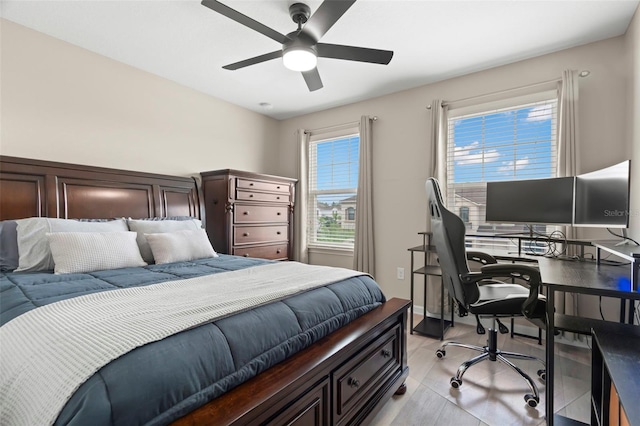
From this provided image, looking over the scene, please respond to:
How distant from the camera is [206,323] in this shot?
43.1 inches

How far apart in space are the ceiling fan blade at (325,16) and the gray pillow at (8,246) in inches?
94.1

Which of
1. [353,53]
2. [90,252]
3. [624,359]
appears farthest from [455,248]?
[90,252]

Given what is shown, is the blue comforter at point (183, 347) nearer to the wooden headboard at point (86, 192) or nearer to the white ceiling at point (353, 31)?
the wooden headboard at point (86, 192)

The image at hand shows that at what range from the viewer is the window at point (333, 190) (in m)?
4.03

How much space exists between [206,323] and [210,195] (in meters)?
2.68

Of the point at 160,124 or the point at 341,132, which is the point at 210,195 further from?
the point at 341,132

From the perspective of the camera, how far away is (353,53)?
213 centimetres

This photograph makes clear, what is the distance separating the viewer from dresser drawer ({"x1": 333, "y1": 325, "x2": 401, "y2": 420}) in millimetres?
1384

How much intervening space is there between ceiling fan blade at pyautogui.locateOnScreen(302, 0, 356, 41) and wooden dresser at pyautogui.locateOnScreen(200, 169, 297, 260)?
5.92 ft

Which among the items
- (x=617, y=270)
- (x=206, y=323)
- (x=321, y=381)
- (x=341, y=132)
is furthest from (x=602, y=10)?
(x=206, y=323)

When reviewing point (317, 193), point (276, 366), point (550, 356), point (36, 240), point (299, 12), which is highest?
point (299, 12)

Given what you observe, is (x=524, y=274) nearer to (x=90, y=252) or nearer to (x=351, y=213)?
(x=351, y=213)

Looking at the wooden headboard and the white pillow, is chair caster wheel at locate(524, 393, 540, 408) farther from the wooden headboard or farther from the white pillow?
the wooden headboard

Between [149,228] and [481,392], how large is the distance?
2.71 meters
